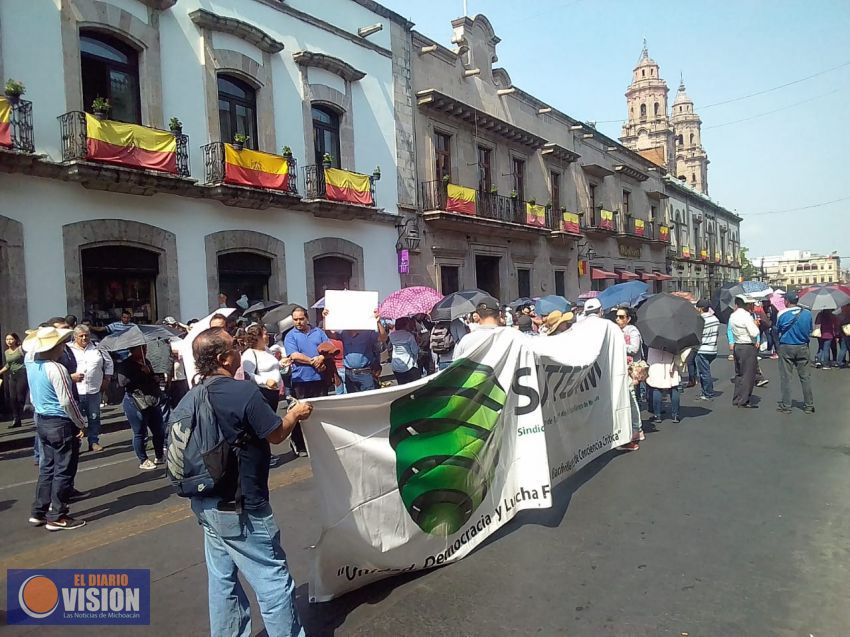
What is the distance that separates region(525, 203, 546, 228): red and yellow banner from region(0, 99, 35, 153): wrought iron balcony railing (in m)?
17.4

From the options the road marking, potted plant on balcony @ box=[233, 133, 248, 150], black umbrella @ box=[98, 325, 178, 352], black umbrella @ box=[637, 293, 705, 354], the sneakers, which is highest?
potted plant on balcony @ box=[233, 133, 248, 150]

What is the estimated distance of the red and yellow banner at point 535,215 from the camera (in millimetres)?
24188

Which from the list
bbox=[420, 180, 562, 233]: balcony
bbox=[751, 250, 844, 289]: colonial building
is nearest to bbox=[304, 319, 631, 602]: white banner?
bbox=[420, 180, 562, 233]: balcony

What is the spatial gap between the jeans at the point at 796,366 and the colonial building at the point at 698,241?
115ft

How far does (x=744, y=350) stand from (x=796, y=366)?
73cm

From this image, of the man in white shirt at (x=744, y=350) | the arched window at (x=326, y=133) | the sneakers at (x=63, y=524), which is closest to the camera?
the sneakers at (x=63, y=524)

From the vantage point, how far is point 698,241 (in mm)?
48594

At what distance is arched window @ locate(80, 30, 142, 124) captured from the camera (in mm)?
11877

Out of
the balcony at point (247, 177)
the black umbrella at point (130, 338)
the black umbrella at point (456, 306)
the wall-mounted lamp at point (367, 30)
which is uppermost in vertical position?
the wall-mounted lamp at point (367, 30)

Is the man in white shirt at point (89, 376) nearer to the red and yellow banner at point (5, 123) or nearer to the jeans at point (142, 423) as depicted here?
the jeans at point (142, 423)

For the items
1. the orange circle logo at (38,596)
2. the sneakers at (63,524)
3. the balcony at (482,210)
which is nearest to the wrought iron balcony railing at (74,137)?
the sneakers at (63,524)

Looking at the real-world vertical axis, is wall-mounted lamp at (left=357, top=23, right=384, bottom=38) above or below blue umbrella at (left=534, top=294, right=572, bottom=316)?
above

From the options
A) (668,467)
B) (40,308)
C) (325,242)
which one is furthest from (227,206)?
(668,467)

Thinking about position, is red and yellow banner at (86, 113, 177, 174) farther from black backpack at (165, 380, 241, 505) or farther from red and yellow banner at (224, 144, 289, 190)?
black backpack at (165, 380, 241, 505)
